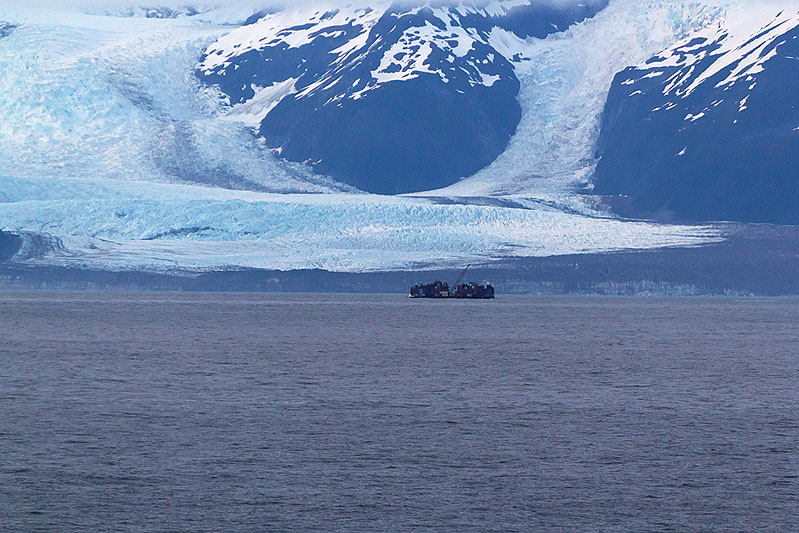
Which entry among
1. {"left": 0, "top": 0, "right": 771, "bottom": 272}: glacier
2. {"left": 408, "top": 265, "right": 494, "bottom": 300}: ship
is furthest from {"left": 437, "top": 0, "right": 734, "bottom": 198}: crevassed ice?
{"left": 408, "top": 265, "right": 494, "bottom": 300}: ship

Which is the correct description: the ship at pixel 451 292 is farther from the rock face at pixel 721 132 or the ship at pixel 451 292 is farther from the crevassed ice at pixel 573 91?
the rock face at pixel 721 132

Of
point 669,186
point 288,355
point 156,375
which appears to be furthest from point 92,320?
point 669,186

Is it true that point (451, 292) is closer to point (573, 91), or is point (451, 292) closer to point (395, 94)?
point (573, 91)

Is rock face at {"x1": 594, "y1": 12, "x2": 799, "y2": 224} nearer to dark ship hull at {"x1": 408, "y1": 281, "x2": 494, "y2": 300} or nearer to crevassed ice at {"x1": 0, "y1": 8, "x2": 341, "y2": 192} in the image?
crevassed ice at {"x1": 0, "y1": 8, "x2": 341, "y2": 192}

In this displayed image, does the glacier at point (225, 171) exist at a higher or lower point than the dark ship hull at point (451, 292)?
higher

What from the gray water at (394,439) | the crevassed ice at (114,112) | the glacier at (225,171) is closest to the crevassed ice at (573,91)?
the glacier at (225,171)

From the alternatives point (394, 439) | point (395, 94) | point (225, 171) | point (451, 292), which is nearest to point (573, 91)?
point (395, 94)
